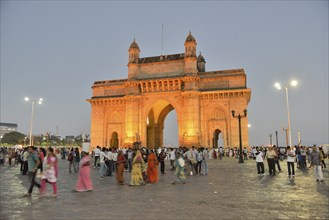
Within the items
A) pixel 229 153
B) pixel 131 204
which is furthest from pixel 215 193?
pixel 229 153

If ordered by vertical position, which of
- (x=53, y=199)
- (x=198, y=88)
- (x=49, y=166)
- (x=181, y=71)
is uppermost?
(x=181, y=71)

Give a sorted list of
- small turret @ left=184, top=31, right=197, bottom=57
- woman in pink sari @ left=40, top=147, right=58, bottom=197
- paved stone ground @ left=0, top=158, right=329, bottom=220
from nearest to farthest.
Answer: paved stone ground @ left=0, top=158, right=329, bottom=220 < woman in pink sari @ left=40, top=147, right=58, bottom=197 < small turret @ left=184, top=31, right=197, bottom=57

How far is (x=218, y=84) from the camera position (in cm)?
3716

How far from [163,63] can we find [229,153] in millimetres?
16347

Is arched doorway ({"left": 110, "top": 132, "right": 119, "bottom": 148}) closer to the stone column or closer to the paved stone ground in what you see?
the stone column

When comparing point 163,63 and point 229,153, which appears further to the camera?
point 163,63

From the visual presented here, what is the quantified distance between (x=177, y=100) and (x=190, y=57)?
6.43m

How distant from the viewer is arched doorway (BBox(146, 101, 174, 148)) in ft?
144

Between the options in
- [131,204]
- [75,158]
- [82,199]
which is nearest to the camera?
[131,204]

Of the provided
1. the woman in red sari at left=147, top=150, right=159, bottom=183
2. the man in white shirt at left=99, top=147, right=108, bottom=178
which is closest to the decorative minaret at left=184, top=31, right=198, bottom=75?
the man in white shirt at left=99, top=147, right=108, bottom=178

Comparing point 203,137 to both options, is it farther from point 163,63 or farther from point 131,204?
point 131,204

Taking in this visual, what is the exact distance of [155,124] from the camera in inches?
1772

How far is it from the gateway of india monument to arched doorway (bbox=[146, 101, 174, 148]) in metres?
1.07

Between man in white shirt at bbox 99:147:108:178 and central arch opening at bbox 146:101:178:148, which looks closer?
man in white shirt at bbox 99:147:108:178
